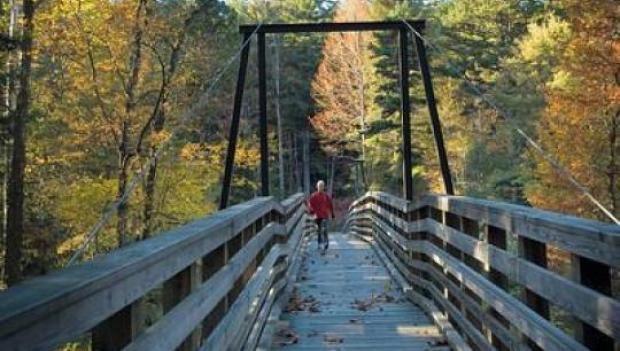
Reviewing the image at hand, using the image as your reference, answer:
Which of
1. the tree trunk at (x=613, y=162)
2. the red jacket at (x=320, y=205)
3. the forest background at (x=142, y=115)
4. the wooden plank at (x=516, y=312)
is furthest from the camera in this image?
the tree trunk at (x=613, y=162)

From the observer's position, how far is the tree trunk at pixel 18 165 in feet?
53.7

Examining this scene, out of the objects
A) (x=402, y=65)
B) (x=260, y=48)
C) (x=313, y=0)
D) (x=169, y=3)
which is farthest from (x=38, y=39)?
(x=313, y=0)

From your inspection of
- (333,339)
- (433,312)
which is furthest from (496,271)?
(433,312)

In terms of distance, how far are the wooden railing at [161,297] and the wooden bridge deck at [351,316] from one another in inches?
28.4

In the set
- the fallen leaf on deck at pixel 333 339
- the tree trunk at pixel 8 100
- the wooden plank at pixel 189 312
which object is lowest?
the fallen leaf on deck at pixel 333 339

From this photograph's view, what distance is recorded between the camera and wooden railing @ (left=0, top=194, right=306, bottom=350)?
5.99 feet

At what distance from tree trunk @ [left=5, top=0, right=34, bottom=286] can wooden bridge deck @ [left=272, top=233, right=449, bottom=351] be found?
8252 mm

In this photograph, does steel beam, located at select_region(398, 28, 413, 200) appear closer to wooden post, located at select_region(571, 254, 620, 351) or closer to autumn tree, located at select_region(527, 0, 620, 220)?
autumn tree, located at select_region(527, 0, 620, 220)

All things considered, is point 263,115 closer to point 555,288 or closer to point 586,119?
point 555,288

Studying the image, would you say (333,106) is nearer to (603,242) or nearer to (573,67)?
(573,67)

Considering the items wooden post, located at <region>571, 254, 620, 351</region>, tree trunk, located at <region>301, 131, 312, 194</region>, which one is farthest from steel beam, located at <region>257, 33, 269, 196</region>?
tree trunk, located at <region>301, 131, 312, 194</region>

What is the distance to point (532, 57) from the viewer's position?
34719mm

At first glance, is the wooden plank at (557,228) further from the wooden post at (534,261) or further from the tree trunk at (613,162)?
the tree trunk at (613,162)

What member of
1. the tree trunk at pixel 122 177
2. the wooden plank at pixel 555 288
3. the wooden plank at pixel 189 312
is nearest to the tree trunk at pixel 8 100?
the tree trunk at pixel 122 177
